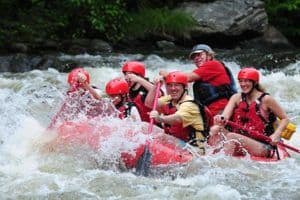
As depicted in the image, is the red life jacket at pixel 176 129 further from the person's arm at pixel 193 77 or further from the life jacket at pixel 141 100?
the person's arm at pixel 193 77

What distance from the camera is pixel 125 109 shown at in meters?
6.90

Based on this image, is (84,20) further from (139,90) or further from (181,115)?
(181,115)

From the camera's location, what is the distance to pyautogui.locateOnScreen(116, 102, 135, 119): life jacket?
6.85 m

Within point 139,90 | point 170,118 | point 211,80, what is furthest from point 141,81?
point 170,118

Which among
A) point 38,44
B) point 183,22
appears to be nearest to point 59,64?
point 38,44

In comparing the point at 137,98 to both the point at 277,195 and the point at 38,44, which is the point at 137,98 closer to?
the point at 277,195

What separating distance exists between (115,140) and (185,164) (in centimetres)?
74

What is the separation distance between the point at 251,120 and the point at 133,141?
4.08 ft

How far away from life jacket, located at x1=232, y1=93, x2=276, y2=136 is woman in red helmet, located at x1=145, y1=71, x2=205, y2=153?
1.40 ft

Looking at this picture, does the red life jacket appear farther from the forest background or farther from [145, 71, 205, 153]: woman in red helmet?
the forest background

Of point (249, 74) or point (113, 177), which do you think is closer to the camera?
point (113, 177)

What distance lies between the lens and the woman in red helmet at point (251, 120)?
6.62 meters

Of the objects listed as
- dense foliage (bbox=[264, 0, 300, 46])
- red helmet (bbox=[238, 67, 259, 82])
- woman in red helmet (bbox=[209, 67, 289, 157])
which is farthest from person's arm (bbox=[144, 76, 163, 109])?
Answer: dense foliage (bbox=[264, 0, 300, 46])

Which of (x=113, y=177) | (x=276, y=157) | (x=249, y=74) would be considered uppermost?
(x=249, y=74)
